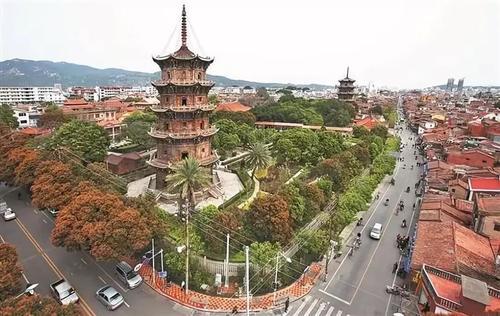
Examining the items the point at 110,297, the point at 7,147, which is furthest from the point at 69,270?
the point at 7,147

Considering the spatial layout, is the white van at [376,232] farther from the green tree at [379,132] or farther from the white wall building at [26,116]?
the white wall building at [26,116]

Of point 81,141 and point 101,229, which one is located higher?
point 81,141

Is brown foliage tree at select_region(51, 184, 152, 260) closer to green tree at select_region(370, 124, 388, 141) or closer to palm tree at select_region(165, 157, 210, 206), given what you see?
palm tree at select_region(165, 157, 210, 206)

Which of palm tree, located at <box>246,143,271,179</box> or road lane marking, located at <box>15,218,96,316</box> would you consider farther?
palm tree, located at <box>246,143,271,179</box>

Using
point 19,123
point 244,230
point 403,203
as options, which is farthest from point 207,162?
point 19,123

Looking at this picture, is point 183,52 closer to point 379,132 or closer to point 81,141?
point 81,141

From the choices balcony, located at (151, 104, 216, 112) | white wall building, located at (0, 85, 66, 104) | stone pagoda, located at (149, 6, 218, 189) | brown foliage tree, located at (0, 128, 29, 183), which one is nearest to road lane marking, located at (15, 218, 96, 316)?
brown foliage tree, located at (0, 128, 29, 183)

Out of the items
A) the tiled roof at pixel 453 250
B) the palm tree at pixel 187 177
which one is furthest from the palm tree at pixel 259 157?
the tiled roof at pixel 453 250
